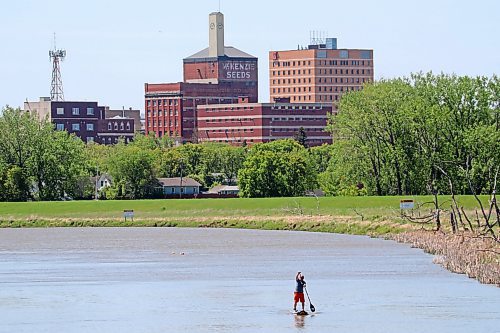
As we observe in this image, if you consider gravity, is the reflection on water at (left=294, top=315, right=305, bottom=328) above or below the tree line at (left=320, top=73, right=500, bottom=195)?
below

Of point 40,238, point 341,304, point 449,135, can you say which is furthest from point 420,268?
point 449,135

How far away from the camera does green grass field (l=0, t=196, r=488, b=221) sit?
384 feet

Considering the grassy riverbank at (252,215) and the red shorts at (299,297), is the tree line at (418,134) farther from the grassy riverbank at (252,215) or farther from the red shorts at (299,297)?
the red shorts at (299,297)

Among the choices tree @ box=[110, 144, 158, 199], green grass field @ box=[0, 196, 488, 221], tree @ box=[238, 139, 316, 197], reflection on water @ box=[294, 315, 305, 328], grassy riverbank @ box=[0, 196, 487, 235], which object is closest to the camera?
reflection on water @ box=[294, 315, 305, 328]

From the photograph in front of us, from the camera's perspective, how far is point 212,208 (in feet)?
421

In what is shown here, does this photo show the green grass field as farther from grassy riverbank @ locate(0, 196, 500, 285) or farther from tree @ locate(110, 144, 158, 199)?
tree @ locate(110, 144, 158, 199)

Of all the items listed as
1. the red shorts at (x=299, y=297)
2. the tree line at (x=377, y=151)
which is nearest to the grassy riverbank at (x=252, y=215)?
the tree line at (x=377, y=151)

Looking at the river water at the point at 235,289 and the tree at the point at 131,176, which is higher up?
the tree at the point at 131,176

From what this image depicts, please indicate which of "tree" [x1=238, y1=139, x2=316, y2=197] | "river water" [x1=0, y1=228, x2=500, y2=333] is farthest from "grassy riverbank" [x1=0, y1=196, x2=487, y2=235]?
"tree" [x1=238, y1=139, x2=316, y2=197]

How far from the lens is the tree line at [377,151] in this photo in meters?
128

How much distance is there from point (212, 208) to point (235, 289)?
72.7 metres

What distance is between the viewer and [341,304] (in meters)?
49.4

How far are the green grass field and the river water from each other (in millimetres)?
27937

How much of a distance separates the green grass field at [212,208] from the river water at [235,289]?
27937 mm
